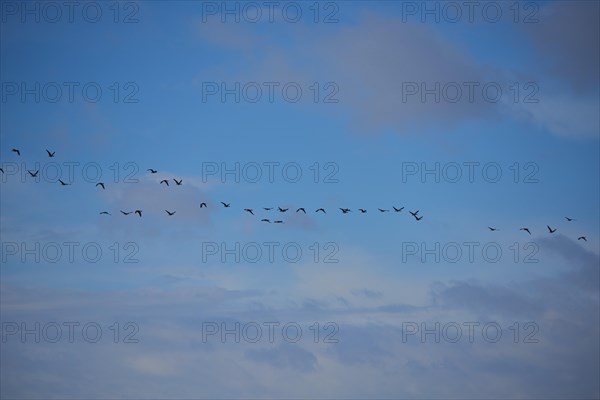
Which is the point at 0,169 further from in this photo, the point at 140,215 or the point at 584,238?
the point at 584,238

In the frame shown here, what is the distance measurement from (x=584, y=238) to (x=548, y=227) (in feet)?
16.4

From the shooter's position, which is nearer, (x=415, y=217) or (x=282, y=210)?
(x=282, y=210)

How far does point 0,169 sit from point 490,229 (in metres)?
58.0

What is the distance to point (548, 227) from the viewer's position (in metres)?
99.8

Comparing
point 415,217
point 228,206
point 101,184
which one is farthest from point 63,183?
point 415,217

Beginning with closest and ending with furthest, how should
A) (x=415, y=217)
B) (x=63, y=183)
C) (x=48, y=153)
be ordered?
(x=48, y=153) → (x=63, y=183) → (x=415, y=217)

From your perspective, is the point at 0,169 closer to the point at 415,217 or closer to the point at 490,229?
→ the point at 415,217

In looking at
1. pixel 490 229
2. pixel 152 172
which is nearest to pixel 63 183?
pixel 152 172

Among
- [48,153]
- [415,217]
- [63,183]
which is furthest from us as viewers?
[415,217]

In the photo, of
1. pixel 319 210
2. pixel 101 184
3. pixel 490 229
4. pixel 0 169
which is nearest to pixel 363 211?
pixel 319 210

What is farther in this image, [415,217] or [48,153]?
[415,217]

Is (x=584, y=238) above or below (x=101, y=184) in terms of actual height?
below

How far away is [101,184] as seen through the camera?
98438mm

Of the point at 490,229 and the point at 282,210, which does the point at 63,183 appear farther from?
the point at 490,229
